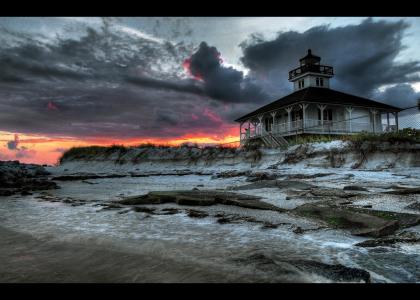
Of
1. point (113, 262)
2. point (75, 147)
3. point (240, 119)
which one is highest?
point (240, 119)

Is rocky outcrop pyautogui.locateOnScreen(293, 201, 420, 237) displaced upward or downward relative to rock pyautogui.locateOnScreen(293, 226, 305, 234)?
upward

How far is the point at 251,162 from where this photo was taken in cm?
1941

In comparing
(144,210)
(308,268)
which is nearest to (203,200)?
(144,210)

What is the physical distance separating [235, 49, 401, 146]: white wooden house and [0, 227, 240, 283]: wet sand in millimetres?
23748

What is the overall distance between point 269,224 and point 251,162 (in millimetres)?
15541

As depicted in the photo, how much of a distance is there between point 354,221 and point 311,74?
3606cm

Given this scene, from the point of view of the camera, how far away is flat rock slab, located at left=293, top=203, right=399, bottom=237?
3344 mm

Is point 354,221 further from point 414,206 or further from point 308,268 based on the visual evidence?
point 308,268

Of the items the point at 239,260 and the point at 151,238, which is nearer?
the point at 239,260

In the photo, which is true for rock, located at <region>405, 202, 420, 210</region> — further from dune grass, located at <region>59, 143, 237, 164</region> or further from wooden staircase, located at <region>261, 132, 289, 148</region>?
wooden staircase, located at <region>261, 132, 289, 148</region>

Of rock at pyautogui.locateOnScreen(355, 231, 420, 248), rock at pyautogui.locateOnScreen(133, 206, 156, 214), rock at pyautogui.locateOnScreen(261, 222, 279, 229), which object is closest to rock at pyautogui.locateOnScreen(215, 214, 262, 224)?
rock at pyautogui.locateOnScreen(261, 222, 279, 229)
